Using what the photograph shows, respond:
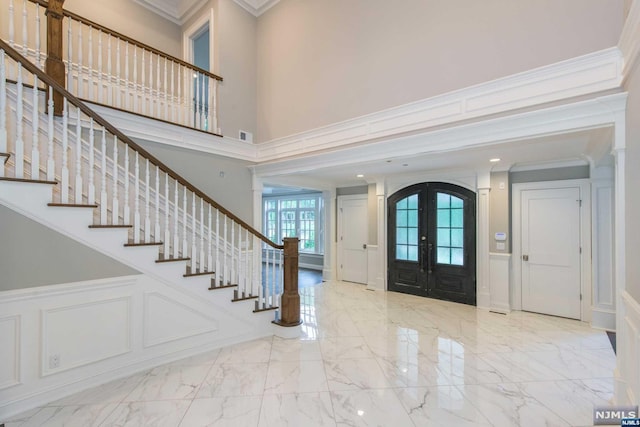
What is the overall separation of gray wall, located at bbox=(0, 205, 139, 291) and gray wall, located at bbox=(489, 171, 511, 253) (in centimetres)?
553

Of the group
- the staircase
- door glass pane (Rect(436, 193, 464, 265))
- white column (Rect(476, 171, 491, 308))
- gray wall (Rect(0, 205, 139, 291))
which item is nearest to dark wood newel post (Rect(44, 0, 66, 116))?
the staircase

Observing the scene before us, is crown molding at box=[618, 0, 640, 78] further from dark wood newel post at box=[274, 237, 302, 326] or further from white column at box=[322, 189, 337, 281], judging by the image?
white column at box=[322, 189, 337, 281]

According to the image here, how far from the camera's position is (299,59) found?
15.8 ft

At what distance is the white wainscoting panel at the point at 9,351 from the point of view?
2162 millimetres

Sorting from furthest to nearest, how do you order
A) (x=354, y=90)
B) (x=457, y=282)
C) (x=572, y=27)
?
(x=457, y=282) < (x=354, y=90) < (x=572, y=27)

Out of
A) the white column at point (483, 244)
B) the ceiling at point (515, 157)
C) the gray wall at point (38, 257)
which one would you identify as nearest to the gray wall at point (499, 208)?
the white column at point (483, 244)

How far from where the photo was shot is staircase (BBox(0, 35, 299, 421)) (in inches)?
91.4

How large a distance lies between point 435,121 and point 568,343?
10.5ft

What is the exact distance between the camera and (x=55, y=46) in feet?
9.81

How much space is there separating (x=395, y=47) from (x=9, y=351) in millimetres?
5000

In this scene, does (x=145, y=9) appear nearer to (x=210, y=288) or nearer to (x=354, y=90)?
(x=354, y=90)

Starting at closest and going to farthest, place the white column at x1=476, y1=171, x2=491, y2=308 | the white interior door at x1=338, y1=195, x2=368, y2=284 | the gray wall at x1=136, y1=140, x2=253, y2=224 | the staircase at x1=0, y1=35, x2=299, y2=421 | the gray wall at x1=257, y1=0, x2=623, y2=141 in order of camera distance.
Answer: the staircase at x1=0, y1=35, x2=299, y2=421, the gray wall at x1=257, y1=0, x2=623, y2=141, the gray wall at x1=136, y1=140, x2=253, y2=224, the white column at x1=476, y1=171, x2=491, y2=308, the white interior door at x1=338, y1=195, x2=368, y2=284

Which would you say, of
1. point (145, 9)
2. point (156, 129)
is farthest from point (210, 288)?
point (145, 9)

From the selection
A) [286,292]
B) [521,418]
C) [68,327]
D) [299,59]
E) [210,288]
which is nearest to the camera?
[521,418]
